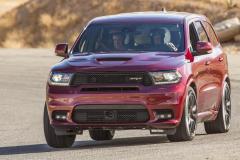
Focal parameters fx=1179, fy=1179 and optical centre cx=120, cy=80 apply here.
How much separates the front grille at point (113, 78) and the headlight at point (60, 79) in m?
0.07

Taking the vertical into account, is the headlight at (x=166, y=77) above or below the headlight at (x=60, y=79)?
above


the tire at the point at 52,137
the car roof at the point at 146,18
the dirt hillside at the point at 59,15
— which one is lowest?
the dirt hillside at the point at 59,15

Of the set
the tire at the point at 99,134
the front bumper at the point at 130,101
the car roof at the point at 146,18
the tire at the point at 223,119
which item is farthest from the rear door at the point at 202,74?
the tire at the point at 99,134

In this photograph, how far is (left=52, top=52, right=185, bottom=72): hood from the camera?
1380 centimetres

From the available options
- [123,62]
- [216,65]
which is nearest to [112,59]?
[123,62]

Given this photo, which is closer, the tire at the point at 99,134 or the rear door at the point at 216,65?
the rear door at the point at 216,65

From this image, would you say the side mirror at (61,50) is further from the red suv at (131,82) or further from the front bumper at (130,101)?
the front bumper at (130,101)

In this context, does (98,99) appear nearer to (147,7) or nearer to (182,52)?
(182,52)

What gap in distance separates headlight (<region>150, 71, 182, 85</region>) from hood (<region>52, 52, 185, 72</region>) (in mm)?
67

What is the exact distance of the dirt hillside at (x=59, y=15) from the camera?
5025 cm

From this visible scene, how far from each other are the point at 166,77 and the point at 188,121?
0.73 m

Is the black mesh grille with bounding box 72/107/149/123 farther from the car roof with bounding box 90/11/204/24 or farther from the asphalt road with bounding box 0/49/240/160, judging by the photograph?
the car roof with bounding box 90/11/204/24

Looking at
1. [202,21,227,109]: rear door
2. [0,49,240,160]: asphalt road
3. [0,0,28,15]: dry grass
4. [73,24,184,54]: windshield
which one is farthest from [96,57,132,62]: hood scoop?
[0,0,28,15]: dry grass

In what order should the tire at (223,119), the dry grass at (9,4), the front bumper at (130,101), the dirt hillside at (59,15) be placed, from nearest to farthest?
the front bumper at (130,101) < the tire at (223,119) < the dirt hillside at (59,15) < the dry grass at (9,4)
